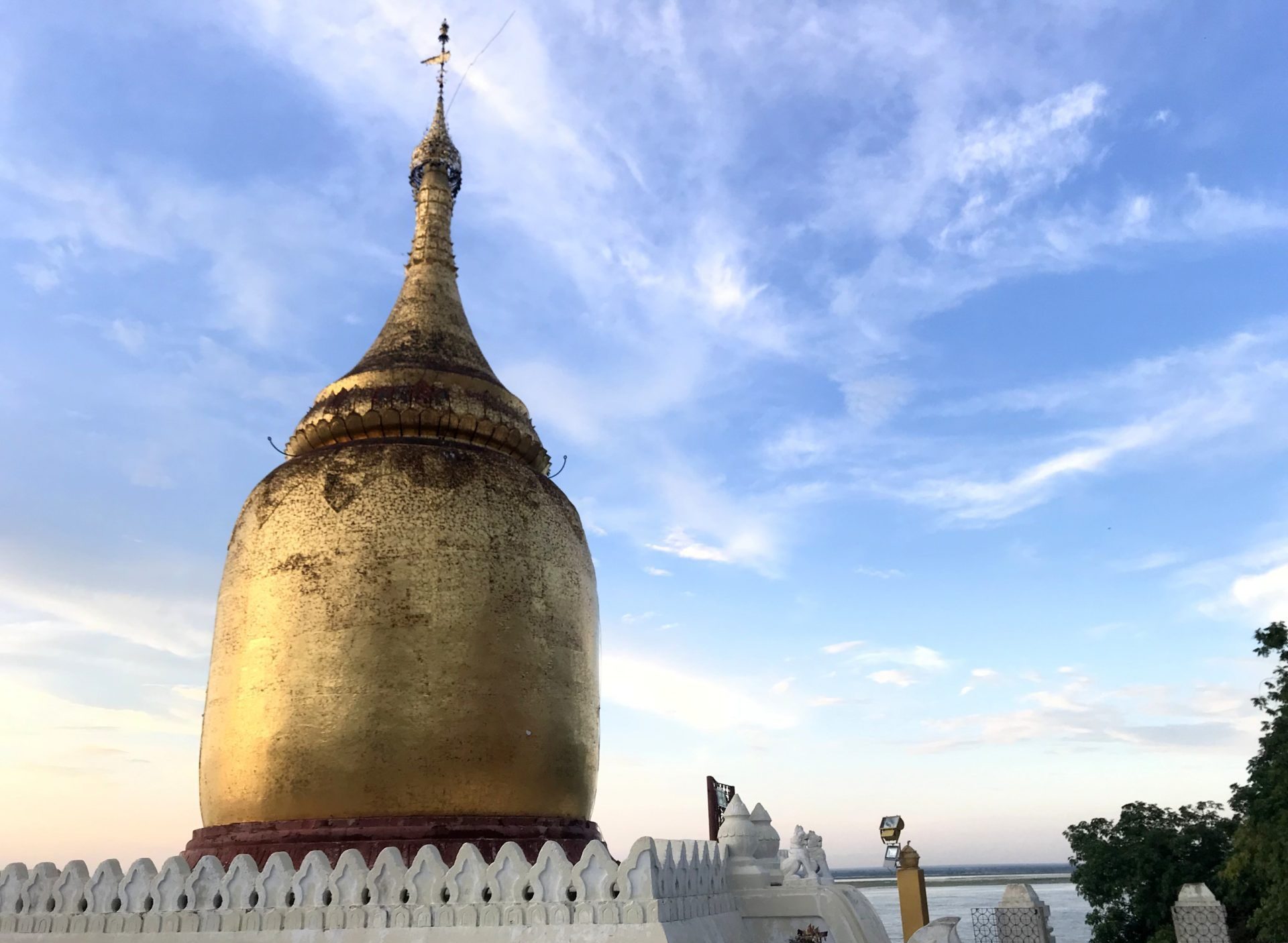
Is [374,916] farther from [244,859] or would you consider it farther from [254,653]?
[254,653]

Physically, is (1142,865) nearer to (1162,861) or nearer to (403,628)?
(1162,861)

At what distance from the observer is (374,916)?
9.31m

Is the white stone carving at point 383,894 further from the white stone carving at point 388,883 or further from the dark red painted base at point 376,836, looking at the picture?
the dark red painted base at point 376,836

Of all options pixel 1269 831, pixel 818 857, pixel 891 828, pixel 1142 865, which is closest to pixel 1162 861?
pixel 1142 865

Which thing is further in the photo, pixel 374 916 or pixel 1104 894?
pixel 1104 894

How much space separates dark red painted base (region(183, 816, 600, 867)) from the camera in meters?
11.5

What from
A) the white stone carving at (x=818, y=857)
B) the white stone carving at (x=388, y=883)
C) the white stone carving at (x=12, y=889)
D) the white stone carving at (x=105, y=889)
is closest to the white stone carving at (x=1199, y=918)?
the white stone carving at (x=818, y=857)

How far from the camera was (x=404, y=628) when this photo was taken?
1262cm

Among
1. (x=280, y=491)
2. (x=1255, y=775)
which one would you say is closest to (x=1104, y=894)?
(x=1255, y=775)

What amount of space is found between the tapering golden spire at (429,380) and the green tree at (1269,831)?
2102cm

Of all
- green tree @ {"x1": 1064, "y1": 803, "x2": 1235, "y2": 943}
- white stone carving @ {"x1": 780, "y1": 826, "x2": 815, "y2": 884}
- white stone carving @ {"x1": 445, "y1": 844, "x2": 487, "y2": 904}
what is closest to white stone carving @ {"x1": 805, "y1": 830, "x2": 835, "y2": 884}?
white stone carving @ {"x1": 780, "y1": 826, "x2": 815, "y2": 884}

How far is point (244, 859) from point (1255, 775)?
29.5 m

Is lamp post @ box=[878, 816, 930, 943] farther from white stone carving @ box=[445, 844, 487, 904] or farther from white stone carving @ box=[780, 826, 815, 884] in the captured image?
white stone carving @ box=[445, 844, 487, 904]

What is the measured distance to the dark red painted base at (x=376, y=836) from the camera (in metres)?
11.5
